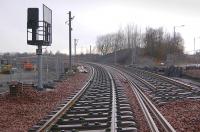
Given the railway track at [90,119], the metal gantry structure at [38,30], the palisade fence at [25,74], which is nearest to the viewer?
the railway track at [90,119]

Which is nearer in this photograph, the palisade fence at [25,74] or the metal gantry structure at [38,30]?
the metal gantry structure at [38,30]

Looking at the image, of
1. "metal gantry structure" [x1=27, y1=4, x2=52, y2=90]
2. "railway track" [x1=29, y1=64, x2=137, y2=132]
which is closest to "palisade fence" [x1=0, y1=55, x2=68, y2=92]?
"metal gantry structure" [x1=27, y1=4, x2=52, y2=90]

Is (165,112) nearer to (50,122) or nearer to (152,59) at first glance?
(50,122)

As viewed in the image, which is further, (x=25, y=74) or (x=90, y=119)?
(x=25, y=74)

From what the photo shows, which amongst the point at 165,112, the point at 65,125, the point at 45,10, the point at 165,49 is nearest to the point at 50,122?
the point at 65,125

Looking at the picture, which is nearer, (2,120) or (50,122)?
(50,122)

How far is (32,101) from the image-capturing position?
817 inches

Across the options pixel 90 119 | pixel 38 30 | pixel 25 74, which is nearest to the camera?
pixel 90 119

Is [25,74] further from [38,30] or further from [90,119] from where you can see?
[90,119]

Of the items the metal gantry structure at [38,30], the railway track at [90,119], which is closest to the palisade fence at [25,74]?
the metal gantry structure at [38,30]

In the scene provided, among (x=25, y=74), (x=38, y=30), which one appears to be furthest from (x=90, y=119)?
(x=25, y=74)

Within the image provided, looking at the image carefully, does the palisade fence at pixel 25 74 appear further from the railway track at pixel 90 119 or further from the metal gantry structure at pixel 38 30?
the railway track at pixel 90 119

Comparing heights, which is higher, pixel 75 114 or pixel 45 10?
pixel 45 10

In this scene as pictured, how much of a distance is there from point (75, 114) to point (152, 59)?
328 feet
